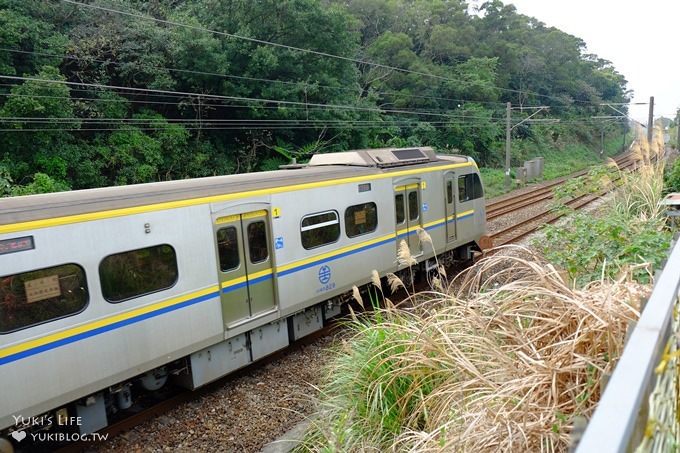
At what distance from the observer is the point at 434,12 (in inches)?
1702

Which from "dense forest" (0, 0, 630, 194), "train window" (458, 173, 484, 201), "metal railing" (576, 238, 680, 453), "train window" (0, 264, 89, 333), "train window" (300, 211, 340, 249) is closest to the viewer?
"metal railing" (576, 238, 680, 453)

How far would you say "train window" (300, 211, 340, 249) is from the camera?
A: 7762 millimetres

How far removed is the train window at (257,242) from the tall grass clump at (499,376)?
9.22 ft

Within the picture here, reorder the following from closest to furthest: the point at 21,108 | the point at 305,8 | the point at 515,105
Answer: the point at 21,108 < the point at 305,8 < the point at 515,105

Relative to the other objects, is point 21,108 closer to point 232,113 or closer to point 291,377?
point 232,113

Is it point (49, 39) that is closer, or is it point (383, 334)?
point (383, 334)

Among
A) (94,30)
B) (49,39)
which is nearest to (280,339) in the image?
(49,39)

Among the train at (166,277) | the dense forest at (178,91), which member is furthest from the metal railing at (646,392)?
the dense forest at (178,91)

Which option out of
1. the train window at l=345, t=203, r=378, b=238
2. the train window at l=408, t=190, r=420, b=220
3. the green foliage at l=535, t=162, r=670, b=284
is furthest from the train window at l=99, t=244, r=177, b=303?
the train window at l=408, t=190, r=420, b=220

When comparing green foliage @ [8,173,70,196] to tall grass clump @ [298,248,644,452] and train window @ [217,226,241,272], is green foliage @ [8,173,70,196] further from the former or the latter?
tall grass clump @ [298,248,644,452]

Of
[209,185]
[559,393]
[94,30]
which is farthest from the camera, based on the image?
[94,30]

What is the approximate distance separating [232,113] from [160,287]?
1825 cm

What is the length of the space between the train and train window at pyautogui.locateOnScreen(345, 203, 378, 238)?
0.03 metres

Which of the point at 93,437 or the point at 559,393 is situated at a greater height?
the point at 559,393
